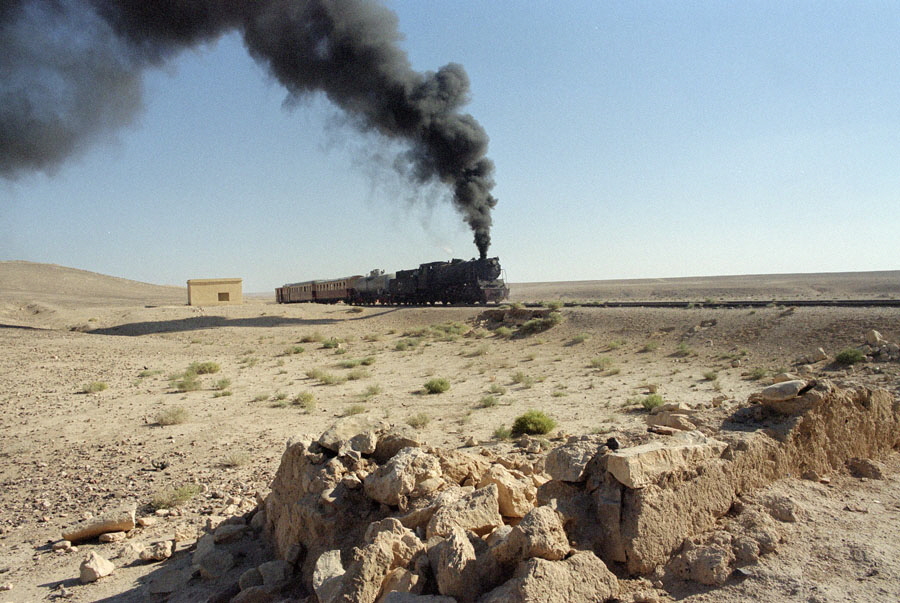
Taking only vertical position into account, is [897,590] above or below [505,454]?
above

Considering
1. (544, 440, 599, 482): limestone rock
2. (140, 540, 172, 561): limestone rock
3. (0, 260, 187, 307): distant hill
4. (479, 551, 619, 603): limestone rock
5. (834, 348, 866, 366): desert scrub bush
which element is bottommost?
(140, 540, 172, 561): limestone rock

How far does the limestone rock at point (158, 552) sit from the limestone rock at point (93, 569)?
35 cm

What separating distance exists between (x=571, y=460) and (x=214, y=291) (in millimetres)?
47286

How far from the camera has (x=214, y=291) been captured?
157 feet

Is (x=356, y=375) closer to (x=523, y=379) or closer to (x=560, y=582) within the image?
(x=523, y=379)

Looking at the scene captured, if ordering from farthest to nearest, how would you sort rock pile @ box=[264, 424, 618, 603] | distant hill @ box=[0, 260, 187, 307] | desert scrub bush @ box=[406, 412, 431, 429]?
distant hill @ box=[0, 260, 187, 307]
desert scrub bush @ box=[406, 412, 431, 429]
rock pile @ box=[264, 424, 618, 603]

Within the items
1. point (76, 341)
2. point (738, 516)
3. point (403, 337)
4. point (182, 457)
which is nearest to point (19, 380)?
point (76, 341)

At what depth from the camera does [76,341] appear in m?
24.3

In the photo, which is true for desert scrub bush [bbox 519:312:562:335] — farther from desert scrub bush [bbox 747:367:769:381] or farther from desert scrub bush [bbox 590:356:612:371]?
desert scrub bush [bbox 747:367:769:381]

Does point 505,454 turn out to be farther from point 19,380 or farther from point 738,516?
point 19,380

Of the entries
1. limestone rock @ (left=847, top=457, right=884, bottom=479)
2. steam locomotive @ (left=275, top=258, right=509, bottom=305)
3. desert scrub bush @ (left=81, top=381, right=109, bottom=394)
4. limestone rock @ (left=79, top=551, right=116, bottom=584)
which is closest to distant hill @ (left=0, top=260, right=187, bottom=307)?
steam locomotive @ (left=275, top=258, right=509, bottom=305)

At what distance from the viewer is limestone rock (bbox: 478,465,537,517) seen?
481cm

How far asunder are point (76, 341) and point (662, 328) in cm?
2328

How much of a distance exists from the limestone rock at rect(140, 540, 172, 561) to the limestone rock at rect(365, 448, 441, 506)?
2.57 metres
